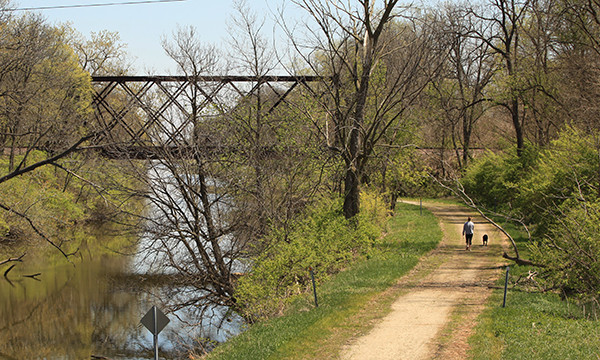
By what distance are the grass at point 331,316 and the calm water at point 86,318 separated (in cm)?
359

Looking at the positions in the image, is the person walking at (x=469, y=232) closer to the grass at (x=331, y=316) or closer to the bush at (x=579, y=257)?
the grass at (x=331, y=316)

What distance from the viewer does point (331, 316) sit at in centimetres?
1488

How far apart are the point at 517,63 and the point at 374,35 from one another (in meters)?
16.2

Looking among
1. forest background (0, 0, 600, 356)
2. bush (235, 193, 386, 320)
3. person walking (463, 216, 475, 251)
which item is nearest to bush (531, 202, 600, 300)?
forest background (0, 0, 600, 356)

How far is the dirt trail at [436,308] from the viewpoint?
12320 mm

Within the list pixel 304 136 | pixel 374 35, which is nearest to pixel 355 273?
pixel 304 136

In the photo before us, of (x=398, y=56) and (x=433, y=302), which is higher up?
(x=398, y=56)

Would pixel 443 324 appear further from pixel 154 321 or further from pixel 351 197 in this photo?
pixel 351 197

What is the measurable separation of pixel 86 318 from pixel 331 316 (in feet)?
38.7

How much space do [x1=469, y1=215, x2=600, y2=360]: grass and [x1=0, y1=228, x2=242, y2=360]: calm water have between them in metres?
8.20

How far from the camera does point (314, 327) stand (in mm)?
14016

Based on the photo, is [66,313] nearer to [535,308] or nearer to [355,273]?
[355,273]

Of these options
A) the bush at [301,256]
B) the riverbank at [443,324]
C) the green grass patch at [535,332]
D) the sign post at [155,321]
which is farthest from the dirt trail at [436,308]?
the sign post at [155,321]

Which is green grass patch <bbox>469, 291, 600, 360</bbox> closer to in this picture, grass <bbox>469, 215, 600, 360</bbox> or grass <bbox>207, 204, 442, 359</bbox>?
grass <bbox>469, 215, 600, 360</bbox>
